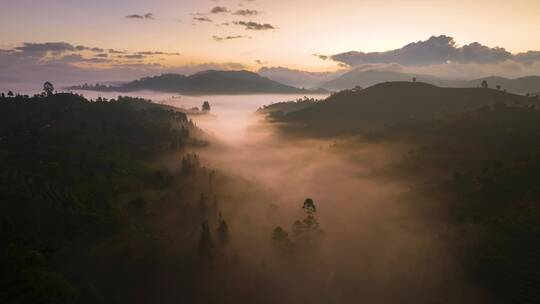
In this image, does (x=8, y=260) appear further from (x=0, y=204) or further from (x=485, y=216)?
(x=485, y=216)

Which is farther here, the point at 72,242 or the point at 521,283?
the point at 72,242

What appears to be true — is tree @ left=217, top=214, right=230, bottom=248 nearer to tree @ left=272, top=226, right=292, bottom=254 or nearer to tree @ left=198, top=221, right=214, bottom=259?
tree @ left=198, top=221, right=214, bottom=259

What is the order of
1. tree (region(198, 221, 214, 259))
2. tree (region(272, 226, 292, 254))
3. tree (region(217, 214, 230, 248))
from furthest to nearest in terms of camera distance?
1. tree (region(217, 214, 230, 248))
2. tree (region(272, 226, 292, 254))
3. tree (region(198, 221, 214, 259))

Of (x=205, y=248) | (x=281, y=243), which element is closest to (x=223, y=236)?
(x=205, y=248)

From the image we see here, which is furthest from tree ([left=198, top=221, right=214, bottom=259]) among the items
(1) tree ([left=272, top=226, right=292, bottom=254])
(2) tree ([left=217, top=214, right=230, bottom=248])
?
(1) tree ([left=272, top=226, right=292, bottom=254])

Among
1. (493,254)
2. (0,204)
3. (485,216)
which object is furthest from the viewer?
(0,204)

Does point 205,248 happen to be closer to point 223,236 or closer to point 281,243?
point 223,236

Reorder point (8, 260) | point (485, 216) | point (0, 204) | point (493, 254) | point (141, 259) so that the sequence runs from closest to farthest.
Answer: point (8, 260)
point (493, 254)
point (141, 259)
point (485, 216)
point (0, 204)

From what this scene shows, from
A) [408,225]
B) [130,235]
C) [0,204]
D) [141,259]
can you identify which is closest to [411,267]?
[408,225]

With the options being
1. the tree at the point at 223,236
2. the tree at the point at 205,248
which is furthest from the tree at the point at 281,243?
the tree at the point at 205,248

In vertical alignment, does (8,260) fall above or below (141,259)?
above

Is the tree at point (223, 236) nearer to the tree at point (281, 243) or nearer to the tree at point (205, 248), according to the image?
the tree at point (205, 248)
